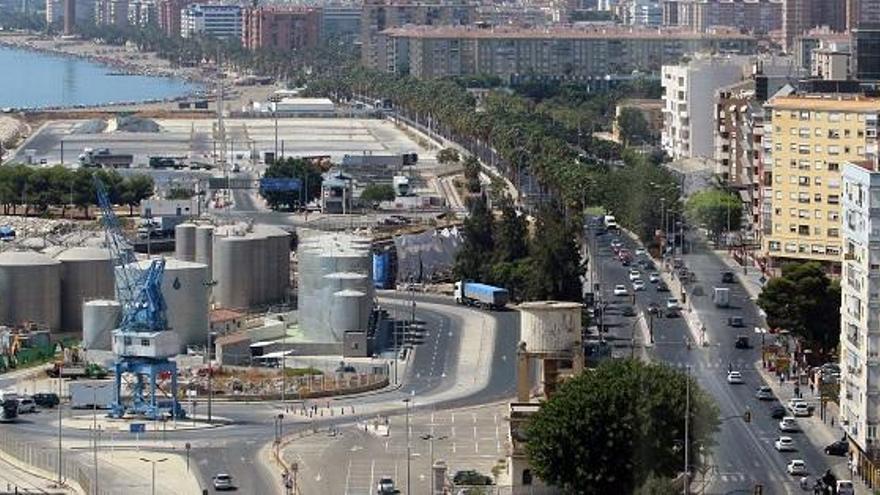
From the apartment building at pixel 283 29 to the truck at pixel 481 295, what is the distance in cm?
3816

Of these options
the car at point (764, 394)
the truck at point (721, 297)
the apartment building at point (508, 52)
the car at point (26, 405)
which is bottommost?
the car at point (26, 405)

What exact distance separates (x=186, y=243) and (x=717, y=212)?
3569mm

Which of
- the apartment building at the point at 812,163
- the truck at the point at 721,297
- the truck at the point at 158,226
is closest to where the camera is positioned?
the truck at the point at 721,297

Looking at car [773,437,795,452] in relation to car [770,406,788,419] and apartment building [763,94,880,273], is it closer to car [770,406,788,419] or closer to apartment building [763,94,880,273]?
car [770,406,788,419]

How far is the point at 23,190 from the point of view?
24750 millimetres

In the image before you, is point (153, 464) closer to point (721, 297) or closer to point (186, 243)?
point (721, 297)

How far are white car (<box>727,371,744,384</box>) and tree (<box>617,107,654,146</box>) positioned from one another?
31.2ft

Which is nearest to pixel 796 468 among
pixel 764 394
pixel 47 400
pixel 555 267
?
pixel 764 394

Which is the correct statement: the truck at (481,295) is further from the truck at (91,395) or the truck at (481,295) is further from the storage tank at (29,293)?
the truck at (91,395)

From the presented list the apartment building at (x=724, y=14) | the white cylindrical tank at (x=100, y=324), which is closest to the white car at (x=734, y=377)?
the apartment building at (x=724, y=14)

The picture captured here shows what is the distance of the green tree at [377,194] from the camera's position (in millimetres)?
25641

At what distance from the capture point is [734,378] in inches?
534

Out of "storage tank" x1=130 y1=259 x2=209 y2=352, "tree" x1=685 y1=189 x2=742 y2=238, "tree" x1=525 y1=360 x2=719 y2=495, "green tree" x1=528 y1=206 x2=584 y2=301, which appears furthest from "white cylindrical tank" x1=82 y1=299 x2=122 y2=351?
"tree" x1=525 y1=360 x2=719 y2=495

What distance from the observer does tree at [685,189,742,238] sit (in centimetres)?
1792
